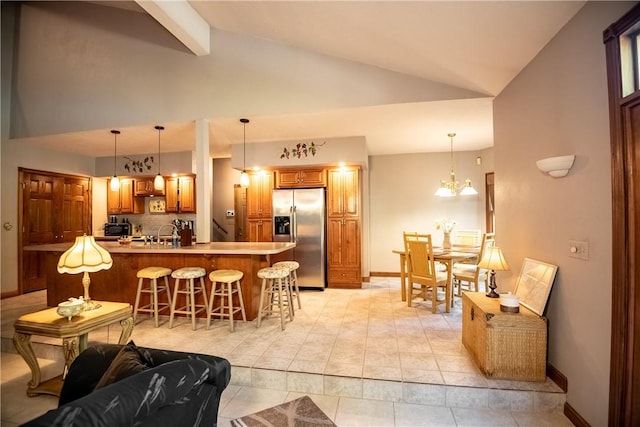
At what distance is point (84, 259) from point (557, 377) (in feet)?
12.0

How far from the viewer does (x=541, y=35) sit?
2021mm

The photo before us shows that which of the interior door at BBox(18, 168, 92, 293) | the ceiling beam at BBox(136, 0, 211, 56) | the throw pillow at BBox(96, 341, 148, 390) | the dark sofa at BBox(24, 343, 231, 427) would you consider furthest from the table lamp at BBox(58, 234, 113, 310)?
the interior door at BBox(18, 168, 92, 293)

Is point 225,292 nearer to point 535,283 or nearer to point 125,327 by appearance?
point 125,327

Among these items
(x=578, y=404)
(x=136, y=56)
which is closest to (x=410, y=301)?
(x=578, y=404)

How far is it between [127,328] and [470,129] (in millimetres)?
4918

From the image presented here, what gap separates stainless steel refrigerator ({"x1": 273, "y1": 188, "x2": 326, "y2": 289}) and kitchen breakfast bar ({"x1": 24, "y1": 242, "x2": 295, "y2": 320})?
3.41 feet

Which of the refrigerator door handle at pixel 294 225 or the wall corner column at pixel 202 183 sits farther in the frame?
the refrigerator door handle at pixel 294 225

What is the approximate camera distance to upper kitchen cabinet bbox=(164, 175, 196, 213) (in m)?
5.80

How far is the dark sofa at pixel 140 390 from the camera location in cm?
81

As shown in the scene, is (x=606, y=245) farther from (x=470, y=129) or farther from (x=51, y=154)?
(x=51, y=154)

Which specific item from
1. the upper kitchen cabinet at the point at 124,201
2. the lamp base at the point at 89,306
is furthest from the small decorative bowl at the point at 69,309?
the upper kitchen cabinet at the point at 124,201

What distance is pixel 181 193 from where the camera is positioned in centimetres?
584

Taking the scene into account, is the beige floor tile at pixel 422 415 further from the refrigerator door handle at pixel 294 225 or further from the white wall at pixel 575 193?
the refrigerator door handle at pixel 294 225

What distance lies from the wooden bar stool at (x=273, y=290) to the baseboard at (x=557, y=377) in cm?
235
